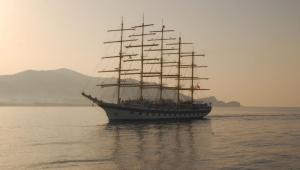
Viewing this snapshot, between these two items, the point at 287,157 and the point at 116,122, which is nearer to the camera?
the point at 287,157

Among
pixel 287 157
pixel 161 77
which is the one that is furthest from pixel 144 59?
pixel 287 157

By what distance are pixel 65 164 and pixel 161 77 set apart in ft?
268

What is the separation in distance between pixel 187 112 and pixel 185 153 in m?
70.7

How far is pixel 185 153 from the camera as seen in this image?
43375 millimetres

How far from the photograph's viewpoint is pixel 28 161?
3844 centimetres

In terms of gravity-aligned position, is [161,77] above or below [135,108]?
above

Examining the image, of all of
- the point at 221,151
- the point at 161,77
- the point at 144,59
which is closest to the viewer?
the point at 221,151

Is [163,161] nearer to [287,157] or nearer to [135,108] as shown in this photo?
[287,157]

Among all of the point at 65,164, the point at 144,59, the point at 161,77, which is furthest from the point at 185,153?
the point at 161,77

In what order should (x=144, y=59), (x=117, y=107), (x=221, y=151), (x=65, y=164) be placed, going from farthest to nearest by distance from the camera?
(x=144, y=59), (x=117, y=107), (x=221, y=151), (x=65, y=164)

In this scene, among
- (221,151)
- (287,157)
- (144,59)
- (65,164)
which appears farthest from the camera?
(144,59)

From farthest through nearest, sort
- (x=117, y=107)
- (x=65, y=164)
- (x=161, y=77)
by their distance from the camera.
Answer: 1. (x=161, y=77)
2. (x=117, y=107)
3. (x=65, y=164)

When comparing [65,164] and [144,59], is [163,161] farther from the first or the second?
[144,59]

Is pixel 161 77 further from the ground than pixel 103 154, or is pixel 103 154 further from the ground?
pixel 161 77
